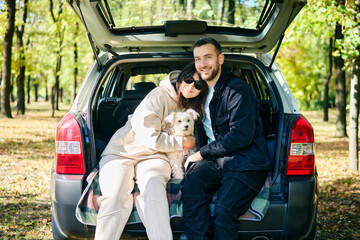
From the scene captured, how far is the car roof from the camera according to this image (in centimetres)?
343

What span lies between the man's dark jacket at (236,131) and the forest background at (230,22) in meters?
1.11

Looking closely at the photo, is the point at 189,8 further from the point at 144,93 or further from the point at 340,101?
the point at 340,101

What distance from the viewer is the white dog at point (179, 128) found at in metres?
3.29

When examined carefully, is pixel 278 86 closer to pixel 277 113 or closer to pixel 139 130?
pixel 277 113

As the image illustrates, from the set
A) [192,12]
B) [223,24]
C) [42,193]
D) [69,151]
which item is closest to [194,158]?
[69,151]

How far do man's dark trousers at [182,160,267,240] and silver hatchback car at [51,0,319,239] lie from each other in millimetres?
121

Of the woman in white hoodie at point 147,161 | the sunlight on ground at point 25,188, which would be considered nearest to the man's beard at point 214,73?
the woman in white hoodie at point 147,161

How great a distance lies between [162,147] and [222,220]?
88 centimetres

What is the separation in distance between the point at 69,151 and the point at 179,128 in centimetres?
100

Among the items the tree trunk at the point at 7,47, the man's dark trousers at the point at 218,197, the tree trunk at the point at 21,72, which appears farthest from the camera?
the tree trunk at the point at 21,72

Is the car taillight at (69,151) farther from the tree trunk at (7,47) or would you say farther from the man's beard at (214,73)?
the tree trunk at (7,47)

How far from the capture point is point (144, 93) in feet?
14.0

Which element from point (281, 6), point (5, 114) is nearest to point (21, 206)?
point (281, 6)

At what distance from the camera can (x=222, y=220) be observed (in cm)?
263
